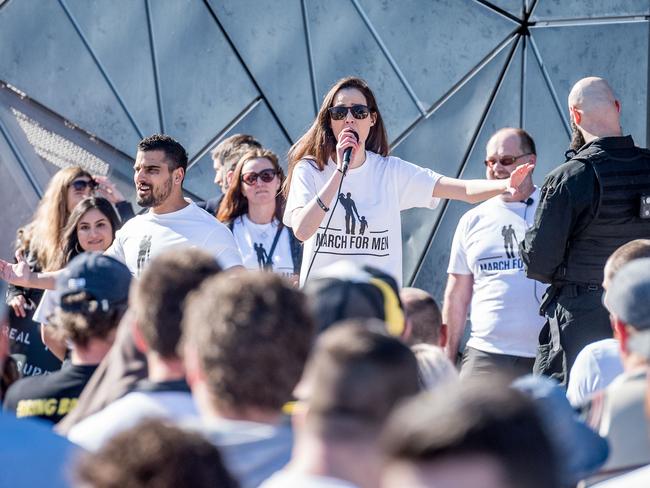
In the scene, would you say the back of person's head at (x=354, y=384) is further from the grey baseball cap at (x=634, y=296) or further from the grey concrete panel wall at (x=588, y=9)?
the grey concrete panel wall at (x=588, y=9)

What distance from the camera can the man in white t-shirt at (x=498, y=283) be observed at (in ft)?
19.6

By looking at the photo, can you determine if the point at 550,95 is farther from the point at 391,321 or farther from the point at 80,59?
the point at 391,321

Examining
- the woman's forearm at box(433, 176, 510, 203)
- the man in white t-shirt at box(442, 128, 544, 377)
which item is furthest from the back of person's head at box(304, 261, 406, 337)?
the man in white t-shirt at box(442, 128, 544, 377)

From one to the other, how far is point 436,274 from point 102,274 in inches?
182

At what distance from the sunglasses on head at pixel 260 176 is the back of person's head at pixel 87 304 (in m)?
3.01

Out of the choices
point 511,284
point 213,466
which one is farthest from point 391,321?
point 511,284

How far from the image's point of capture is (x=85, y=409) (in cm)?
313

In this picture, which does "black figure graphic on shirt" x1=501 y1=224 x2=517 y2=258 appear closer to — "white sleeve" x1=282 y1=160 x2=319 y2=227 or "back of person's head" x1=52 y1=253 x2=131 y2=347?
"white sleeve" x1=282 y1=160 x2=319 y2=227

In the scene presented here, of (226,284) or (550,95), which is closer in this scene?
(226,284)

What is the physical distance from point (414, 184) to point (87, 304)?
7.97ft

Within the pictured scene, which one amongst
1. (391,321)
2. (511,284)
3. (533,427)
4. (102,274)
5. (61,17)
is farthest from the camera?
(61,17)

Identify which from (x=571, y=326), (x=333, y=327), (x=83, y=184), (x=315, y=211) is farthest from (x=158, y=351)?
(x=83, y=184)

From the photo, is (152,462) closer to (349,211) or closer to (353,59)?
(349,211)

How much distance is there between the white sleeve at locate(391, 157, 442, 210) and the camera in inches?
221
